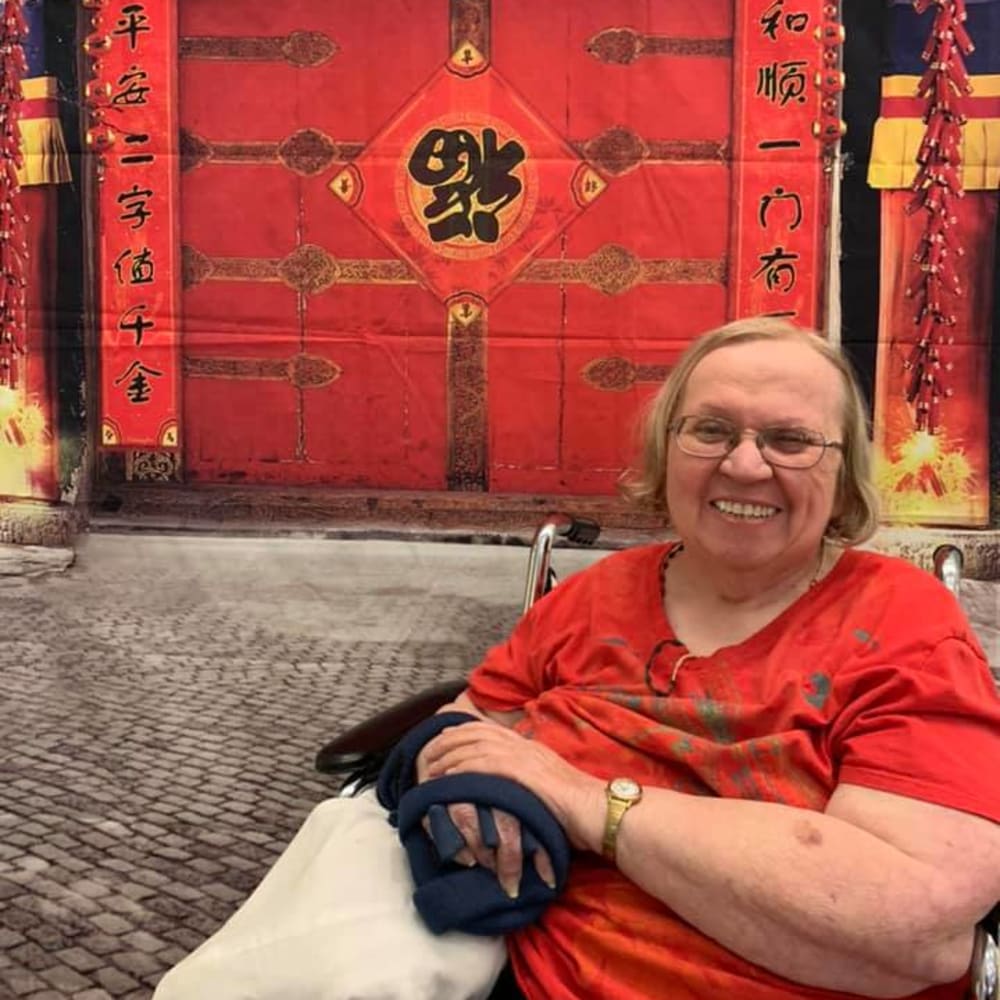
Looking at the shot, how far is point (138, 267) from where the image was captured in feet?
5.75

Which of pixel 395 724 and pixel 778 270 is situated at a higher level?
pixel 778 270

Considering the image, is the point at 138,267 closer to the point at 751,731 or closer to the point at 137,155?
the point at 137,155

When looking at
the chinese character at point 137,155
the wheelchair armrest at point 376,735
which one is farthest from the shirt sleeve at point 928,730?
the chinese character at point 137,155

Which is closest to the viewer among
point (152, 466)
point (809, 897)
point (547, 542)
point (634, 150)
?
point (809, 897)

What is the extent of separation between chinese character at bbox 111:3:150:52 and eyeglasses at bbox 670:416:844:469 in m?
1.24

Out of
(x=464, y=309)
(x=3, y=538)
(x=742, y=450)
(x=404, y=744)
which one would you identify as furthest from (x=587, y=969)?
(x=3, y=538)

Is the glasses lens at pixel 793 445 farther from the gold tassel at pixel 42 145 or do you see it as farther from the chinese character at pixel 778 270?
the gold tassel at pixel 42 145

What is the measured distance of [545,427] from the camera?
5.74 feet

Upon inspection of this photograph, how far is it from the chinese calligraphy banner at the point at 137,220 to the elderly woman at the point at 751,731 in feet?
2.80

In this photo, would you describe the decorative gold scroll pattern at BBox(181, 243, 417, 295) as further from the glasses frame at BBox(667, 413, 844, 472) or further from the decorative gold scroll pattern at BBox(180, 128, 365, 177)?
the glasses frame at BBox(667, 413, 844, 472)

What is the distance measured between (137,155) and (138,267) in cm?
19

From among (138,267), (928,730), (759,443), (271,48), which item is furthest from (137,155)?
(928,730)

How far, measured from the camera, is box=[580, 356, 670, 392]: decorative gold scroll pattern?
68.2 inches

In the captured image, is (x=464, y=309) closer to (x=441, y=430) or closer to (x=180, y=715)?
(x=441, y=430)
